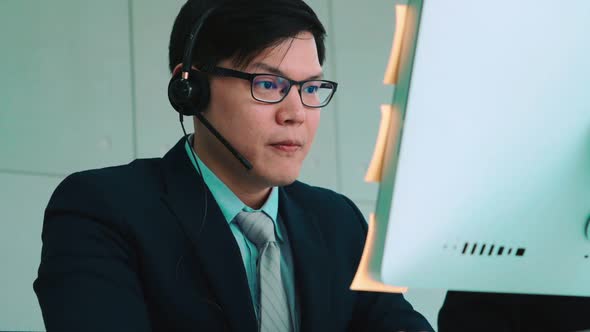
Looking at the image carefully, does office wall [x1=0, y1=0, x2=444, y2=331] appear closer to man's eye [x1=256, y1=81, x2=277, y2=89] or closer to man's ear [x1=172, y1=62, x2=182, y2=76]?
man's ear [x1=172, y1=62, x2=182, y2=76]

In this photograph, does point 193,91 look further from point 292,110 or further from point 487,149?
point 487,149

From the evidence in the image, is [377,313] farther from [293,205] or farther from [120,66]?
[120,66]

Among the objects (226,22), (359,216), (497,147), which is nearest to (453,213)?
(497,147)

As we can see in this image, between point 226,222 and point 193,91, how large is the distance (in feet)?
0.75

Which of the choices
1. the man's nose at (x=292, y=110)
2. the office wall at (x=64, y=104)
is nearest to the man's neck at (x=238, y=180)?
the man's nose at (x=292, y=110)

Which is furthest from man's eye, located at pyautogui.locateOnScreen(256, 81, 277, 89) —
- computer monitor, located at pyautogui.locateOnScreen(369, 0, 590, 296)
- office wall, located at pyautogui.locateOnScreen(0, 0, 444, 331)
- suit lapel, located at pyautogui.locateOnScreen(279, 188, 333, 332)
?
office wall, located at pyautogui.locateOnScreen(0, 0, 444, 331)

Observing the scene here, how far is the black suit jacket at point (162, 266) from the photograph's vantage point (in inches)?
41.5

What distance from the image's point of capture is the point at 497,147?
2.26ft

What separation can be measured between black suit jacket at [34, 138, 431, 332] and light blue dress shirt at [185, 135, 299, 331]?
0.06 feet

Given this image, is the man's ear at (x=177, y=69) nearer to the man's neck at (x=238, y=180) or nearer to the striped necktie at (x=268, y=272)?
the man's neck at (x=238, y=180)

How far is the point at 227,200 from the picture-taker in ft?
4.20

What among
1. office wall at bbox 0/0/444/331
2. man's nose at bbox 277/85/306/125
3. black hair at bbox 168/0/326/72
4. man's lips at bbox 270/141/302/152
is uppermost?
black hair at bbox 168/0/326/72

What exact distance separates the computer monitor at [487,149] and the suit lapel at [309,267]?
52 cm

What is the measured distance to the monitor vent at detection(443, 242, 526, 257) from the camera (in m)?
0.72
